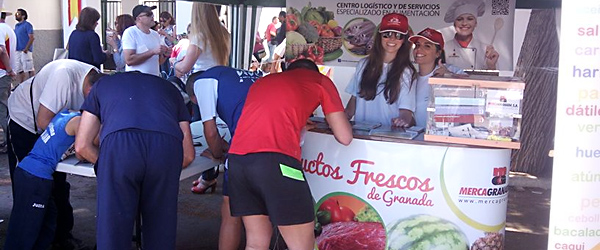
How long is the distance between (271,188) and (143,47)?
313 cm

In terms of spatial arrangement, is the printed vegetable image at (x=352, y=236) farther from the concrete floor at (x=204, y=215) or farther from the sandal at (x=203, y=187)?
the sandal at (x=203, y=187)

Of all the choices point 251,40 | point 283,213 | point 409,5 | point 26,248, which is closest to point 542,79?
point 409,5

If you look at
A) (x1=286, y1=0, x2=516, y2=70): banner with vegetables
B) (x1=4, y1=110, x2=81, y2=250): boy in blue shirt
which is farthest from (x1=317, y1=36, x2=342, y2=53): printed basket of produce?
(x1=4, y1=110, x2=81, y2=250): boy in blue shirt

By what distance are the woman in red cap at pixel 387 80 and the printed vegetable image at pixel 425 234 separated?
3.49 feet

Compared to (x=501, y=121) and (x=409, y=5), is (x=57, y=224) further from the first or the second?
(x=409, y=5)

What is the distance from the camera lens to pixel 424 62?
4648mm

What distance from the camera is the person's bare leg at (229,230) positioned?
375 centimetres

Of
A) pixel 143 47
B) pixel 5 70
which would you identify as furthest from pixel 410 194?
pixel 5 70

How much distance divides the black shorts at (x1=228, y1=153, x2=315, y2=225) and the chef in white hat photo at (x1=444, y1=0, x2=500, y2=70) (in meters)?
2.64

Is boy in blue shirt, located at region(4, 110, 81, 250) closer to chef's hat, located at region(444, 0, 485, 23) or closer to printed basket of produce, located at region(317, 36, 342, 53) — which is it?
printed basket of produce, located at region(317, 36, 342, 53)

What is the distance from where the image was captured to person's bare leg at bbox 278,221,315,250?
3.14 meters

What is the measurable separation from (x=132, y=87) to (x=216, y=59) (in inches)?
81.1

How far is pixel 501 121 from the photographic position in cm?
329

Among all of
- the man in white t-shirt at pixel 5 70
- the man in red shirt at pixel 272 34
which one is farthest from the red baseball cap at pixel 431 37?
the man in red shirt at pixel 272 34
